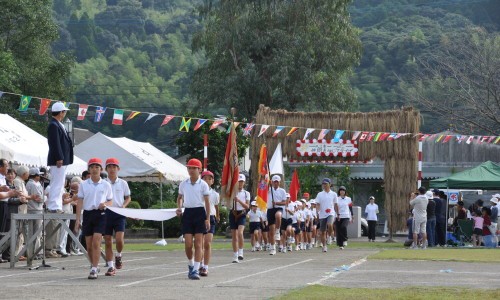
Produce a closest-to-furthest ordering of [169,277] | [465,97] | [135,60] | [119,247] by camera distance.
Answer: [169,277]
[119,247]
[465,97]
[135,60]

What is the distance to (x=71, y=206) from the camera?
2695 centimetres

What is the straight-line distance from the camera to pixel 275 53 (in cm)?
6050

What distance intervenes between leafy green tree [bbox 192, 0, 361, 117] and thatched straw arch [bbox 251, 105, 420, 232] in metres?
20.0

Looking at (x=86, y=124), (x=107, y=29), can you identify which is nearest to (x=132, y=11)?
(x=107, y=29)

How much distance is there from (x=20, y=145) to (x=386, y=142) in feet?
53.9

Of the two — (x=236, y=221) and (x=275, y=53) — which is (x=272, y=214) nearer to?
(x=236, y=221)

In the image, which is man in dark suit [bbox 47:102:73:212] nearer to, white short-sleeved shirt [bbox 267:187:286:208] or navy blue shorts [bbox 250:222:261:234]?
white short-sleeved shirt [bbox 267:187:286:208]

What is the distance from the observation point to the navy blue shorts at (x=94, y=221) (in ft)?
57.9

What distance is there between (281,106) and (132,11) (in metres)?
88.0

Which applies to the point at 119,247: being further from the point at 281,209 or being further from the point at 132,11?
the point at 132,11

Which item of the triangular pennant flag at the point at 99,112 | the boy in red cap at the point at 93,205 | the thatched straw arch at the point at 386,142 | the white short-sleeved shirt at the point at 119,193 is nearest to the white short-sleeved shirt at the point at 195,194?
the boy in red cap at the point at 93,205

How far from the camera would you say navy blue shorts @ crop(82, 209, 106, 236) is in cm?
1764

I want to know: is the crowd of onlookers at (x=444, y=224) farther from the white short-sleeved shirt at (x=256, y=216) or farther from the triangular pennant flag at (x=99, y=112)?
the triangular pennant flag at (x=99, y=112)

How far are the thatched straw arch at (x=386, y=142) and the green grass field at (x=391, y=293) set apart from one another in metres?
23.7
